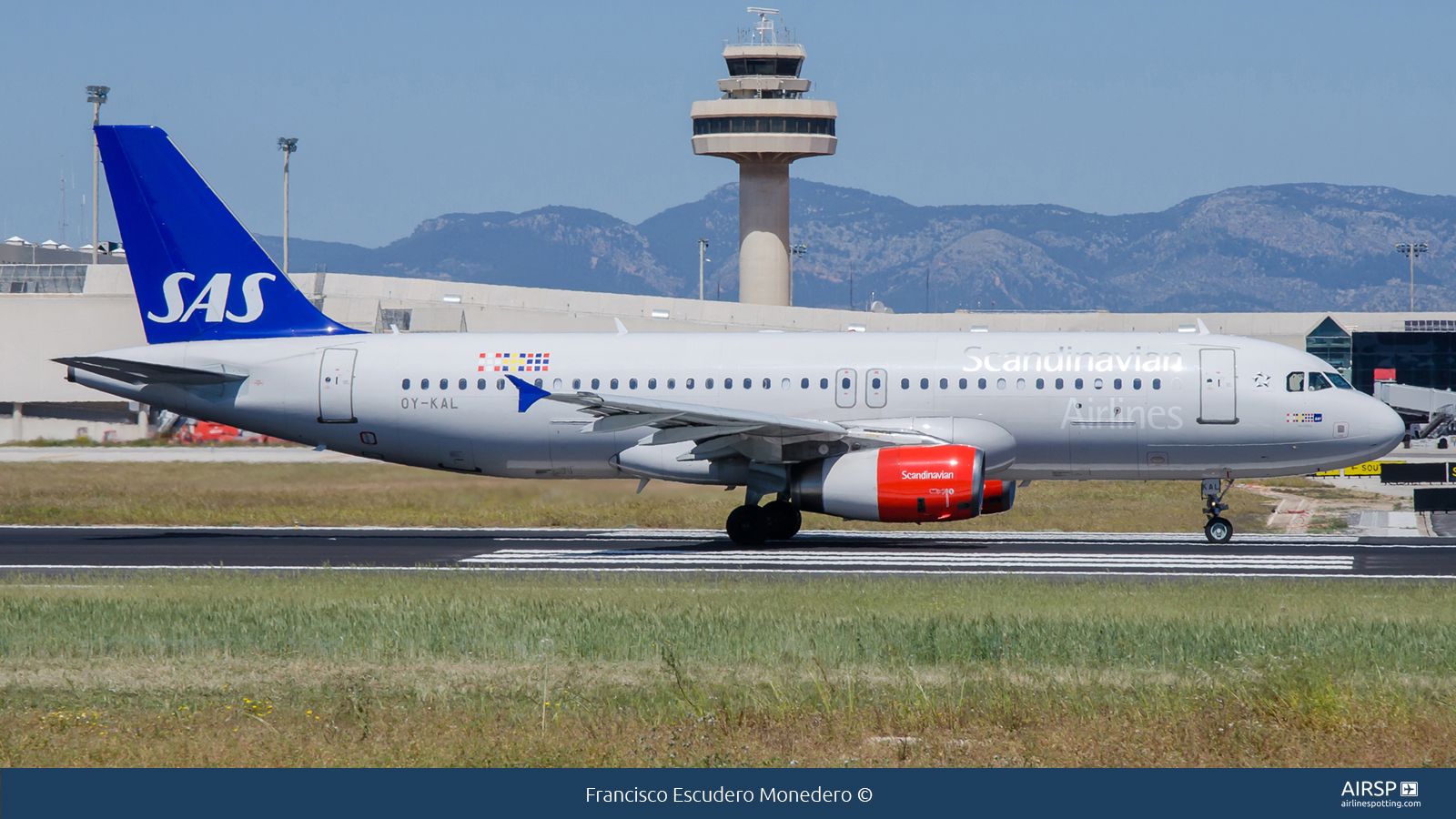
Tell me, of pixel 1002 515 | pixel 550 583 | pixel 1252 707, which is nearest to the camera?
pixel 1252 707

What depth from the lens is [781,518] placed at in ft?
95.7

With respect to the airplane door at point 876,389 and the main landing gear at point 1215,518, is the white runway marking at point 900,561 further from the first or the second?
the airplane door at point 876,389

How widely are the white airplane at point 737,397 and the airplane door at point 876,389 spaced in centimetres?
4

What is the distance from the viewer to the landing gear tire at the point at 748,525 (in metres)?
28.8

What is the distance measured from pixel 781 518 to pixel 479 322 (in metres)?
62.2

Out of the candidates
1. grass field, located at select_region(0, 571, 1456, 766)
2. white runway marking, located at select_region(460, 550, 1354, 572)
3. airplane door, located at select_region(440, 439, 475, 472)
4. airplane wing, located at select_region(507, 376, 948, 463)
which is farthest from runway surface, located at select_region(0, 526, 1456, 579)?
grass field, located at select_region(0, 571, 1456, 766)

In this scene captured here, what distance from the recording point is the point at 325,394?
3039cm

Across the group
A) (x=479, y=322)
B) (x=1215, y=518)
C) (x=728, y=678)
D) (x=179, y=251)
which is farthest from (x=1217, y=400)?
(x=479, y=322)

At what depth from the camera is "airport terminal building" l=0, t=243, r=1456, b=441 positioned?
77562mm

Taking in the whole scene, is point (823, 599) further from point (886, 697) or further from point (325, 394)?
point (325, 394)

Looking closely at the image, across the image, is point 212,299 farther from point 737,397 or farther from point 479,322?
point 479,322

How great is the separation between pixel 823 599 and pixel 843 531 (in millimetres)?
13915

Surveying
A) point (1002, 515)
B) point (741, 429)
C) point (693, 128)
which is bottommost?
point (1002, 515)

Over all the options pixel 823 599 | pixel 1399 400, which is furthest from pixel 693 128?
pixel 823 599
